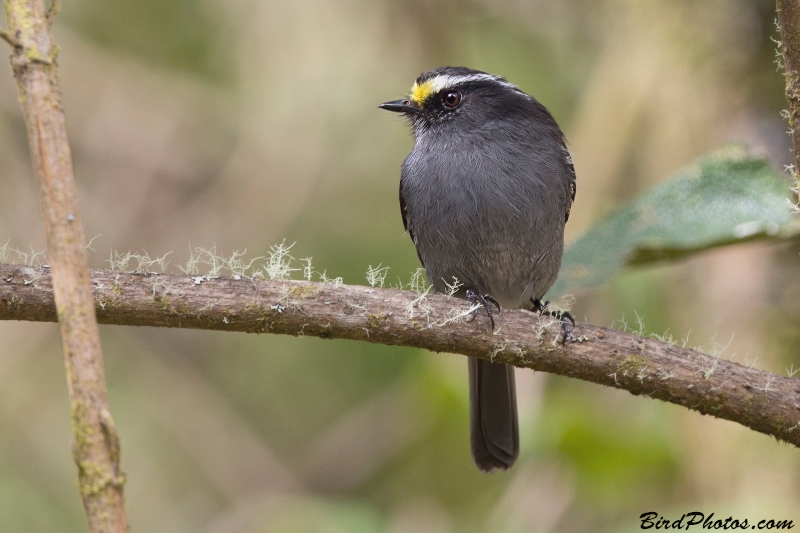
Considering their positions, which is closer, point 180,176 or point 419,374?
point 419,374

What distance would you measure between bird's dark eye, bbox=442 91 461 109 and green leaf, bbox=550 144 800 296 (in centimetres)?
111

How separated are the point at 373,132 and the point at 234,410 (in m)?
2.00

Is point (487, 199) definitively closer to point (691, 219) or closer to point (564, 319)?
point (564, 319)

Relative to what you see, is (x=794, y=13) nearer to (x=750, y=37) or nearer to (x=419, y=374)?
(x=750, y=37)

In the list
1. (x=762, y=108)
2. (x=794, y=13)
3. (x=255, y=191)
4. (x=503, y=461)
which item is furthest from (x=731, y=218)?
(x=255, y=191)

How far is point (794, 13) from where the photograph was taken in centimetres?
233

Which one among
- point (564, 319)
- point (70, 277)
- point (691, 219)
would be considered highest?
point (691, 219)

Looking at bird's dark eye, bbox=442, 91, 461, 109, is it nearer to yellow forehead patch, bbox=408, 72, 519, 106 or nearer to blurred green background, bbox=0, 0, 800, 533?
yellow forehead patch, bbox=408, 72, 519, 106

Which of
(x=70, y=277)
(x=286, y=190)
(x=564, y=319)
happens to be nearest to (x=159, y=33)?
(x=286, y=190)

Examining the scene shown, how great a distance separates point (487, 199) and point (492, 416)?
39.8 inches

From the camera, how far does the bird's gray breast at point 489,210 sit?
351 cm

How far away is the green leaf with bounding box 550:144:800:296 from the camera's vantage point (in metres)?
2.76

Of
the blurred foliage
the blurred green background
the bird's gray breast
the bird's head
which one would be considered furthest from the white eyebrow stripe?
the blurred foliage

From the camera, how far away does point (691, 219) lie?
Answer: 2.86 m
